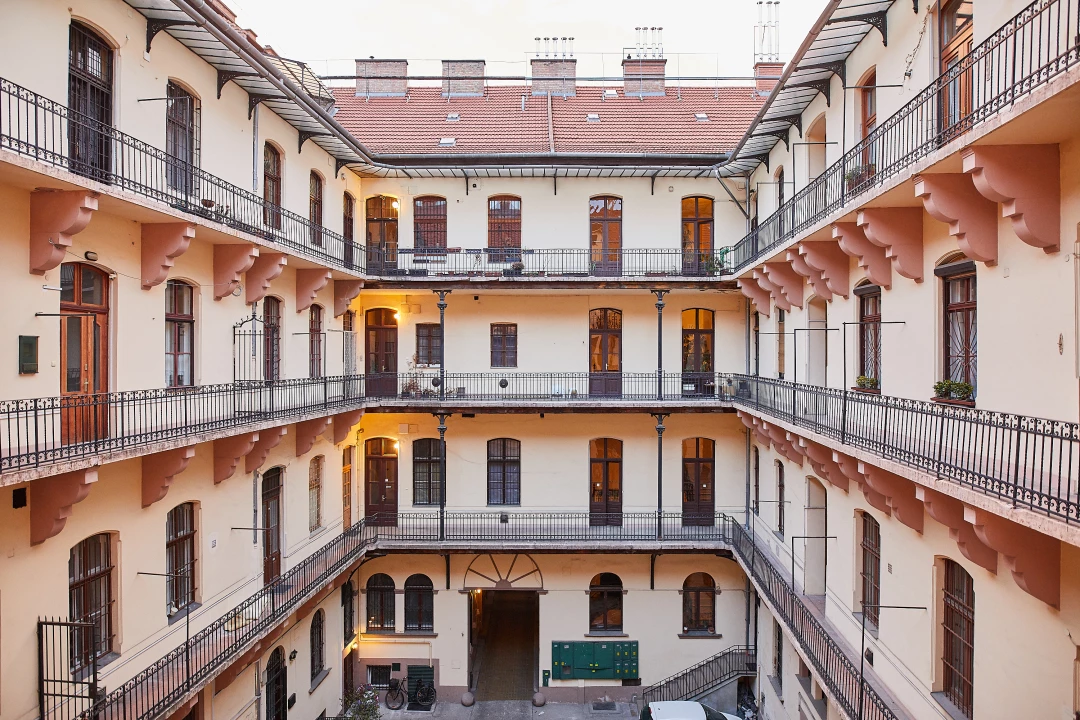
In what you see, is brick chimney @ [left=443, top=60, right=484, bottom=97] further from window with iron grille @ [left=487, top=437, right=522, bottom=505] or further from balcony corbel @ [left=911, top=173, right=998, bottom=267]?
balcony corbel @ [left=911, top=173, right=998, bottom=267]

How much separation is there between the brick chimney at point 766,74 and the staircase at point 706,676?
1683 cm

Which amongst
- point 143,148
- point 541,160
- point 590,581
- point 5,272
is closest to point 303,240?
point 143,148

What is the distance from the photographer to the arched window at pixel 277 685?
12.9m

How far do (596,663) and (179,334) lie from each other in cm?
1271

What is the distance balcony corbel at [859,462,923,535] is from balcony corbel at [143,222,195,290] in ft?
32.9

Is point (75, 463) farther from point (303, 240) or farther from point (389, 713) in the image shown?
point (389, 713)

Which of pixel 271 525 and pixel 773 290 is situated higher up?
pixel 773 290

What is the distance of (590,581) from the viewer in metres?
17.1

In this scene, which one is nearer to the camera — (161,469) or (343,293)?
(161,469)

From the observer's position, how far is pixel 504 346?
58.4 feet

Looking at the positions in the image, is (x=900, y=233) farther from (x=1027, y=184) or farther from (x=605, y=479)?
(x=605, y=479)

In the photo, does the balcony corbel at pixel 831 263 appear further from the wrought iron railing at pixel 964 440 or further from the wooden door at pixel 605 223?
the wooden door at pixel 605 223

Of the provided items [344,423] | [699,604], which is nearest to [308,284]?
[344,423]

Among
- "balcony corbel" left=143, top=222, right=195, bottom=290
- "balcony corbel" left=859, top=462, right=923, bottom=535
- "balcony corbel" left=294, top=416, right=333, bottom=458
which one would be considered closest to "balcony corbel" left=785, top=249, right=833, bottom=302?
"balcony corbel" left=859, top=462, right=923, bottom=535
